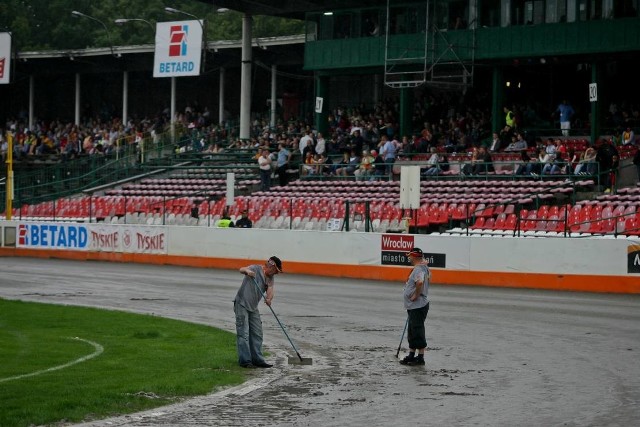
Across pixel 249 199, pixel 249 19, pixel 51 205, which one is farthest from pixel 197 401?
pixel 249 19

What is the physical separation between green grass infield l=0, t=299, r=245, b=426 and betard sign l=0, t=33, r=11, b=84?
40.7m

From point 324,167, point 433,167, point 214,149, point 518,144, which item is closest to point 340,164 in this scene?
point 324,167

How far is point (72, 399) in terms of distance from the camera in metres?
13.1

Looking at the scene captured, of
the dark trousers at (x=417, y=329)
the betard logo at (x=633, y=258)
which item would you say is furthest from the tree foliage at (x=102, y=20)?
the dark trousers at (x=417, y=329)

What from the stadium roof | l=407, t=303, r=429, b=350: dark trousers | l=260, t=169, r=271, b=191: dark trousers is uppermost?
the stadium roof

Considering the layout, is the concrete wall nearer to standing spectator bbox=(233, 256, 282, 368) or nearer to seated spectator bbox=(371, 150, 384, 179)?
seated spectator bbox=(371, 150, 384, 179)

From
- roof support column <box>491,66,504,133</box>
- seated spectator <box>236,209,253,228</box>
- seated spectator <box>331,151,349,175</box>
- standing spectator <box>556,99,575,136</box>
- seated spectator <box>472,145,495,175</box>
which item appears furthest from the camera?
seated spectator <box>331,151,349,175</box>

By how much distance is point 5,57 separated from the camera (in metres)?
62.1

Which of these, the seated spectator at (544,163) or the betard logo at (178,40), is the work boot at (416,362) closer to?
the seated spectator at (544,163)

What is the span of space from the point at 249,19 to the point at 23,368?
39.0 meters

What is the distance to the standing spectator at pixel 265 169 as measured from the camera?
149ft

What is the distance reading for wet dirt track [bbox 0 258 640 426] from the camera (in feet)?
42.2

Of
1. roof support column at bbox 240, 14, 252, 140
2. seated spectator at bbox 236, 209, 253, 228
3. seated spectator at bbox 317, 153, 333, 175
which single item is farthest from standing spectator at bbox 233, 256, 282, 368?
roof support column at bbox 240, 14, 252, 140

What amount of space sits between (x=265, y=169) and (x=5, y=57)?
75.1 feet
